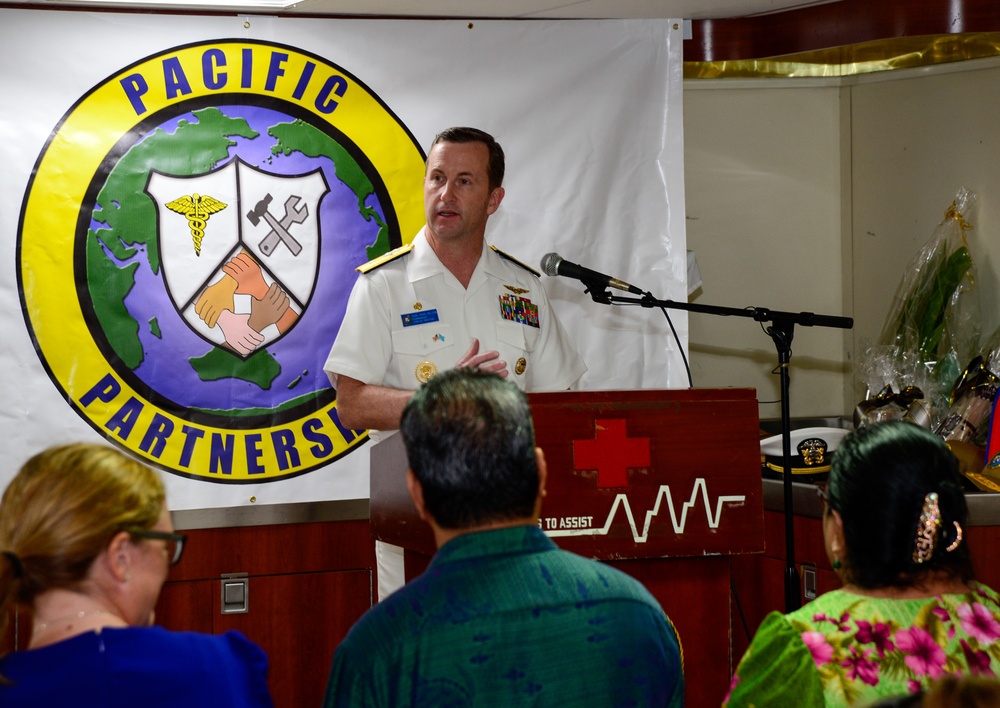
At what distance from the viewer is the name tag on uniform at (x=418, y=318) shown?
122 inches

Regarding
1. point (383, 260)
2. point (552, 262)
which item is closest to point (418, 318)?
point (383, 260)

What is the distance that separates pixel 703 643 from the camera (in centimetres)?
228

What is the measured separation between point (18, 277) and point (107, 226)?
11.9 inches

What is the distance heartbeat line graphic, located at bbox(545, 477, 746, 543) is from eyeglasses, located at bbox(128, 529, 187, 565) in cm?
87

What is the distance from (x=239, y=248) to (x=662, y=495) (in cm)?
184

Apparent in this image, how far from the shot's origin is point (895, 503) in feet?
4.97

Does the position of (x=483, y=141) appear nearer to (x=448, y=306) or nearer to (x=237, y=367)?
(x=448, y=306)

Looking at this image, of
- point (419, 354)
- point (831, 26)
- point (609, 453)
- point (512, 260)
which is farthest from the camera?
point (831, 26)

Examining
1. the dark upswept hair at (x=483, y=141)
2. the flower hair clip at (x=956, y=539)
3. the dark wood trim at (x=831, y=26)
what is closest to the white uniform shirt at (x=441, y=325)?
the dark upswept hair at (x=483, y=141)

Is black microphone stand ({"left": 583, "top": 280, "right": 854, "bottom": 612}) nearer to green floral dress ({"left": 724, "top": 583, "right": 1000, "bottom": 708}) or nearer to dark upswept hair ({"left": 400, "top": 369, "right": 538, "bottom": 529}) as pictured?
green floral dress ({"left": 724, "top": 583, "right": 1000, "bottom": 708})

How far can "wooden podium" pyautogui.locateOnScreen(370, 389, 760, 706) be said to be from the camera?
2184 millimetres

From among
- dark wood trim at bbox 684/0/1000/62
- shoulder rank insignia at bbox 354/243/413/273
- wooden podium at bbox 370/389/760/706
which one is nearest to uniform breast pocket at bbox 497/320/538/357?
shoulder rank insignia at bbox 354/243/413/273

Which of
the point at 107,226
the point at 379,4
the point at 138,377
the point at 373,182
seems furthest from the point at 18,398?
the point at 379,4

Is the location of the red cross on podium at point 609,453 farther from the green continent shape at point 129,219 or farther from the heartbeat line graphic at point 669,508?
the green continent shape at point 129,219
